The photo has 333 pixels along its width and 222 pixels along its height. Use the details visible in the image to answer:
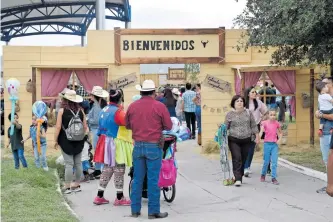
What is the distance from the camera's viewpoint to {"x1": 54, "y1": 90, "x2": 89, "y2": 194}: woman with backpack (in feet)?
29.1

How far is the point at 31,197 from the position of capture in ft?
25.5

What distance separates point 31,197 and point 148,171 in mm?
1764

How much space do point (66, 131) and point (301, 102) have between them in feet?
30.4

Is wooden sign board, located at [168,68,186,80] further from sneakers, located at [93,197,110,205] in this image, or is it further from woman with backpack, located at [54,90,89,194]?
sneakers, located at [93,197,110,205]

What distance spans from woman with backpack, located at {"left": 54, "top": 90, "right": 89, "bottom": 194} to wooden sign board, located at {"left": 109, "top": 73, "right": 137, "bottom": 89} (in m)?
6.69

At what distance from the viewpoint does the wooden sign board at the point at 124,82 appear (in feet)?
51.9

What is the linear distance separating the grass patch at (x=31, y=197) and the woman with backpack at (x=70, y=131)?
0.50 m

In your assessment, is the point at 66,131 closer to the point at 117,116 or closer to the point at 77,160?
the point at 77,160

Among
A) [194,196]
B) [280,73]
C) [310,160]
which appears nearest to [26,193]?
[194,196]

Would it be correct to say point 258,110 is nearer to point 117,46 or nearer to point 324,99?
point 324,99

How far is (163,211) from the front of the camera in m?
7.76

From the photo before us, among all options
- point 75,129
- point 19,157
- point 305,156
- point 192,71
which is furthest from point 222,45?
point 192,71

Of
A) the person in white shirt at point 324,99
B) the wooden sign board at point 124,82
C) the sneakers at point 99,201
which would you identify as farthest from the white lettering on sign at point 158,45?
the sneakers at point 99,201

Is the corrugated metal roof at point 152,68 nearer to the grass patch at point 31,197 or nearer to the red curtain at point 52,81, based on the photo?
the red curtain at point 52,81
